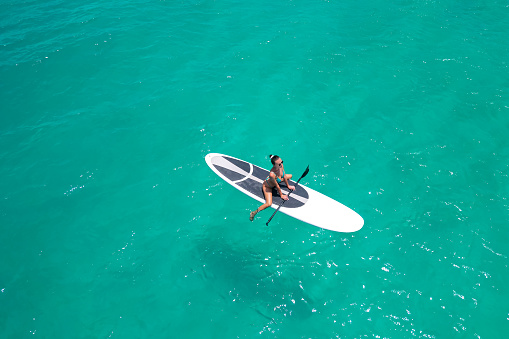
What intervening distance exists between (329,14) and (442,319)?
24.3 m

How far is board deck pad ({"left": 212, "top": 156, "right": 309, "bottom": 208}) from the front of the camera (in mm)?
14654

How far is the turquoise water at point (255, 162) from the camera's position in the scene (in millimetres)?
13117

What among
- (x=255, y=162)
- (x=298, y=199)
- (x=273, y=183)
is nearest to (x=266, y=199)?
(x=273, y=183)

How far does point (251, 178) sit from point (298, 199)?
2479 mm

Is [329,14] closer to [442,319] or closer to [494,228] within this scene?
[494,228]

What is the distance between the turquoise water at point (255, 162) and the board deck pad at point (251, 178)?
1.32 m

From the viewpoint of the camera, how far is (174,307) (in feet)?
43.6

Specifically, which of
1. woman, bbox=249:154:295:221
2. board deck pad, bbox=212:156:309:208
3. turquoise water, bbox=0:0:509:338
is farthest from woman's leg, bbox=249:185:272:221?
turquoise water, bbox=0:0:509:338

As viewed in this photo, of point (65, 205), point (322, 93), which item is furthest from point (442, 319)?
point (65, 205)

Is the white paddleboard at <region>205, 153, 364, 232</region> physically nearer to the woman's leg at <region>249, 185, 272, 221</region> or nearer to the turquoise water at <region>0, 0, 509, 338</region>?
the woman's leg at <region>249, 185, 272, 221</region>

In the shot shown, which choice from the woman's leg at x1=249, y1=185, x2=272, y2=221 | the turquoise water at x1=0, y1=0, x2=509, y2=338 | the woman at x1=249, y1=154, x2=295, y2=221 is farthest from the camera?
the woman's leg at x1=249, y1=185, x2=272, y2=221

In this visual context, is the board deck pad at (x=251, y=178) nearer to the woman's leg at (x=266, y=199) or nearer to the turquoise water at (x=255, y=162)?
the woman's leg at (x=266, y=199)

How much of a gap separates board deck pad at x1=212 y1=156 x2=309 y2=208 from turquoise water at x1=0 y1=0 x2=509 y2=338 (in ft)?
4.33

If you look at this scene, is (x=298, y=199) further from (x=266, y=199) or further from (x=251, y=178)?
(x=251, y=178)
